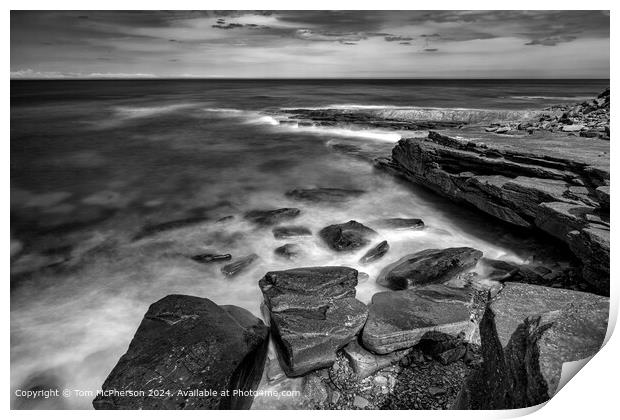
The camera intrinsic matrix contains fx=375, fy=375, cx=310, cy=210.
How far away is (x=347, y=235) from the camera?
4676 mm

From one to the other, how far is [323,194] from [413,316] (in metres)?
2.64

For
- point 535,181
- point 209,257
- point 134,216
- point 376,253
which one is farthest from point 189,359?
point 535,181

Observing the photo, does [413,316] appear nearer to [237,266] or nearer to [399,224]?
Answer: [399,224]

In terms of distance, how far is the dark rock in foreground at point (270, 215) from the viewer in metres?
5.04

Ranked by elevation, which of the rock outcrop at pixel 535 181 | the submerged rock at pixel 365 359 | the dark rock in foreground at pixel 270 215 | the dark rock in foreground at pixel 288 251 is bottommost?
the submerged rock at pixel 365 359

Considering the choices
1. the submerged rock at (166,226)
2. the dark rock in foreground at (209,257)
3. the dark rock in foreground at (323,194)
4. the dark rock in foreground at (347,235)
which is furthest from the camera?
the dark rock in foreground at (323,194)

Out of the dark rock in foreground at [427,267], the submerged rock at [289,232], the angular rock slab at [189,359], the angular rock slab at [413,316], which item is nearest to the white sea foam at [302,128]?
the submerged rock at [289,232]

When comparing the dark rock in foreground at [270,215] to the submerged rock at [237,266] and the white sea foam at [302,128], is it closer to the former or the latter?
the submerged rock at [237,266]

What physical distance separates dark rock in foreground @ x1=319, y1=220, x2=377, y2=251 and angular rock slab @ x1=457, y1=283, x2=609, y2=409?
199 centimetres

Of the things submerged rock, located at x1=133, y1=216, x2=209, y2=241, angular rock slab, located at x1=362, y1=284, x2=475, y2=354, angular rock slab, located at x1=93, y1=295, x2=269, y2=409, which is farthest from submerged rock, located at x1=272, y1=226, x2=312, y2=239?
angular rock slab, located at x1=93, y1=295, x2=269, y2=409

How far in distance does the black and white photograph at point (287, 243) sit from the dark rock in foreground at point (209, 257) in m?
0.03

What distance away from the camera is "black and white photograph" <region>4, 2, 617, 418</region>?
2.85m

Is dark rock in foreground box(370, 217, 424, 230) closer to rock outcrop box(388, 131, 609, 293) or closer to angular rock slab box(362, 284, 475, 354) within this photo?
rock outcrop box(388, 131, 609, 293)

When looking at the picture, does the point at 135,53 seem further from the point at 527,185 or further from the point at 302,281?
the point at 527,185
